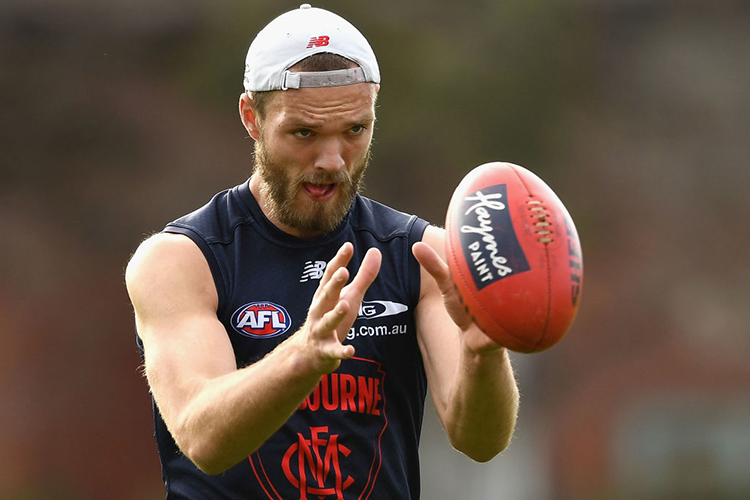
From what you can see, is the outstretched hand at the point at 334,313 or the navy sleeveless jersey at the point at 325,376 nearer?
the outstretched hand at the point at 334,313

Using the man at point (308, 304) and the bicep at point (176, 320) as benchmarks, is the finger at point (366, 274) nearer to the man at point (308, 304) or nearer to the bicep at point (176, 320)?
the man at point (308, 304)

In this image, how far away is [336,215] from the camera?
4414 millimetres

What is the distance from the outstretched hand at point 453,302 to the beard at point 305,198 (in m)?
0.70

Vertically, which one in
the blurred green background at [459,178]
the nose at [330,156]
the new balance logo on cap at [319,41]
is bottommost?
the blurred green background at [459,178]

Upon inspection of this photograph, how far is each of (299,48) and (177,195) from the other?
10498 millimetres

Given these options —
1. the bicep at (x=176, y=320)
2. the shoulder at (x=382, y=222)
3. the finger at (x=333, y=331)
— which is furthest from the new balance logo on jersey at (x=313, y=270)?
the finger at (x=333, y=331)

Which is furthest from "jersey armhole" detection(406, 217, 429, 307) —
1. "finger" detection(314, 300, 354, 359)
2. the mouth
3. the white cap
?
"finger" detection(314, 300, 354, 359)

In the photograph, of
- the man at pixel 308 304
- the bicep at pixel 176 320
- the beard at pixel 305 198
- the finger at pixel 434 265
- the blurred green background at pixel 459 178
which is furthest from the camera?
the blurred green background at pixel 459 178

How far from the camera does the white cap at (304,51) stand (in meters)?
4.33

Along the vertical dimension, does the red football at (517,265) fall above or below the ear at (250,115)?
below

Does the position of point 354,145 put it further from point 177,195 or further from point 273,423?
point 177,195

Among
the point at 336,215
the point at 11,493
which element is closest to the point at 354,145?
the point at 336,215

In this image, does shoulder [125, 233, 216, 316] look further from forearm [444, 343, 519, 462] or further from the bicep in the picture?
forearm [444, 343, 519, 462]

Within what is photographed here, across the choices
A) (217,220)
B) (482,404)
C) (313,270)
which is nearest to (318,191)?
(313,270)
